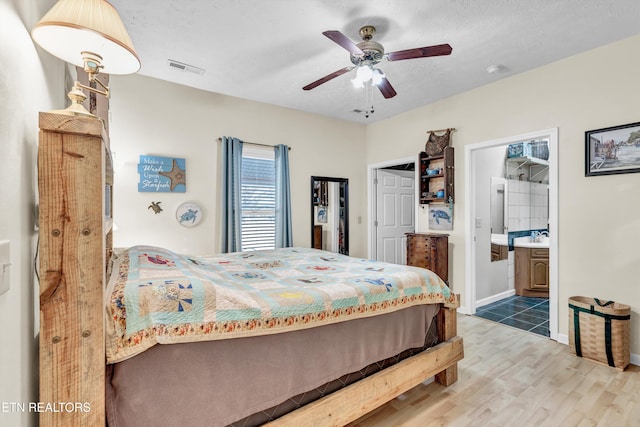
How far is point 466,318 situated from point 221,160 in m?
3.58

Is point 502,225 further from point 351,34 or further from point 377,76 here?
point 351,34

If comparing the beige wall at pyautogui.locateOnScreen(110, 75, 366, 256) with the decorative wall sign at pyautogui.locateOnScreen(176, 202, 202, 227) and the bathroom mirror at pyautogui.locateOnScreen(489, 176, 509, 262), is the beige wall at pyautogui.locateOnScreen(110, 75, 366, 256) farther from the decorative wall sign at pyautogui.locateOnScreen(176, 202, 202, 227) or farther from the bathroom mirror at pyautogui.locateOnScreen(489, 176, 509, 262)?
the bathroom mirror at pyautogui.locateOnScreen(489, 176, 509, 262)

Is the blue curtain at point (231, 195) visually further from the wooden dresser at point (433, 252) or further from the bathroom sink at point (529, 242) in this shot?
the bathroom sink at point (529, 242)

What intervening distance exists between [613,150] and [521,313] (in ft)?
6.96

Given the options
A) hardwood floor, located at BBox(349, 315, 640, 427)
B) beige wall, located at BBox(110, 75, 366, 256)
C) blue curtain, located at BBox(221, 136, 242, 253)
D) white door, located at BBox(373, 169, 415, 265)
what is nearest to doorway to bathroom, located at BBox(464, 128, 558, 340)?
hardwood floor, located at BBox(349, 315, 640, 427)

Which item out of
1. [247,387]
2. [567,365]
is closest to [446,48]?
[247,387]

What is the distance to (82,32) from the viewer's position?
1.07 metres

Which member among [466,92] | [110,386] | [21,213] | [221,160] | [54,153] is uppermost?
[466,92]

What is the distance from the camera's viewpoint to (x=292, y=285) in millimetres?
1719

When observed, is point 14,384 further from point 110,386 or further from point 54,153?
point 54,153

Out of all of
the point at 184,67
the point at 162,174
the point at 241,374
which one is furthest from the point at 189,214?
the point at 241,374

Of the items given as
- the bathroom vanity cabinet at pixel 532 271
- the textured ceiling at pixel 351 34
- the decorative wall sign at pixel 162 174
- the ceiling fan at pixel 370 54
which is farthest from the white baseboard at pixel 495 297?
the decorative wall sign at pixel 162 174

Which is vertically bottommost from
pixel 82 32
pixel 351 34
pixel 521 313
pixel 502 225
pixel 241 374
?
pixel 521 313

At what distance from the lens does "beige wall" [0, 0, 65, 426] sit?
0.71 meters
